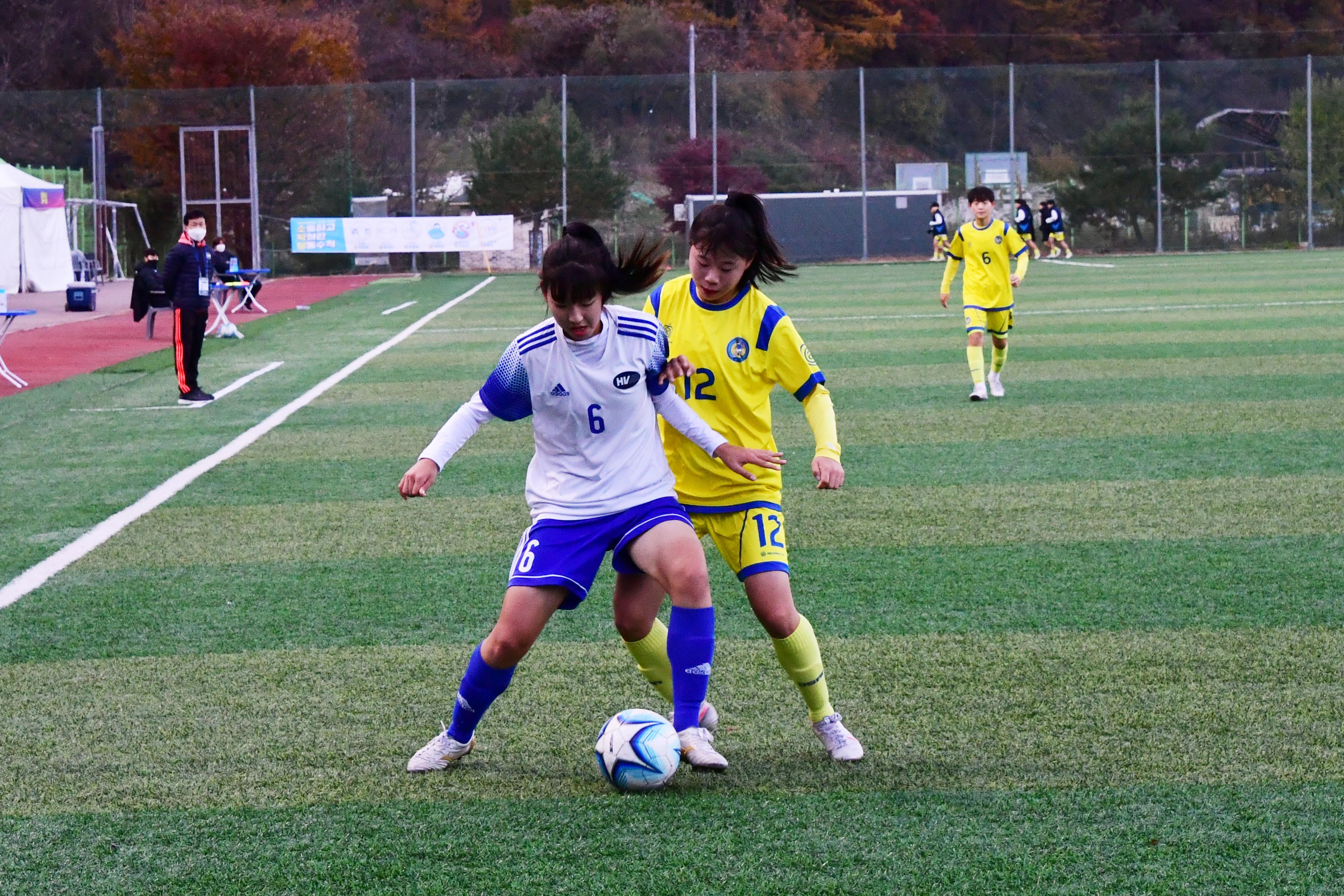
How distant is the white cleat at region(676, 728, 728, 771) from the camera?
4438 mm

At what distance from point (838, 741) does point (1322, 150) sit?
4328cm

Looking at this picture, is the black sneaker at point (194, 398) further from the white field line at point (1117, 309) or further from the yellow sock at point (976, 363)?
the white field line at point (1117, 309)

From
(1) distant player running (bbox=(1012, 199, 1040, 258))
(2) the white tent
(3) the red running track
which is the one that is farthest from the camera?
(1) distant player running (bbox=(1012, 199, 1040, 258))

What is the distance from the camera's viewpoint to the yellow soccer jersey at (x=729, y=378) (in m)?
4.72

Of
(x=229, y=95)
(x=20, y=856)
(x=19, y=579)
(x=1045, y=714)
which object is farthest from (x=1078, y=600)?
(x=229, y=95)

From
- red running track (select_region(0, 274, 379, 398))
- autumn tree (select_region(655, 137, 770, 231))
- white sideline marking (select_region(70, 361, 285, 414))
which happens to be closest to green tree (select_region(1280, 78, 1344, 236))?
autumn tree (select_region(655, 137, 770, 231))

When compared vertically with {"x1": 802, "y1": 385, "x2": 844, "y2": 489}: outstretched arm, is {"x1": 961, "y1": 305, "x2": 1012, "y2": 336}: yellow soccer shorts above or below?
above

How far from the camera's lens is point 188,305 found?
14062mm

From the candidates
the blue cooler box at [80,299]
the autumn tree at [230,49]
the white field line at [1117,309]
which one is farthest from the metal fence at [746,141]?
the white field line at [1117,309]

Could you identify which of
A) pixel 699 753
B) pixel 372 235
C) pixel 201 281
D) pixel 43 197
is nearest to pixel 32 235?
pixel 43 197

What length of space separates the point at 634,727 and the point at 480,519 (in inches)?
167

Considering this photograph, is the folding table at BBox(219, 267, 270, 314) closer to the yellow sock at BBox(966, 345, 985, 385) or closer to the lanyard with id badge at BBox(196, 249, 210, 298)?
the lanyard with id badge at BBox(196, 249, 210, 298)

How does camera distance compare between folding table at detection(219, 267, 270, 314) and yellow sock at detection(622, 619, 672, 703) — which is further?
folding table at detection(219, 267, 270, 314)

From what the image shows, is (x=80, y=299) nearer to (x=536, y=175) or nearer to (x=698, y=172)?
(x=536, y=175)
